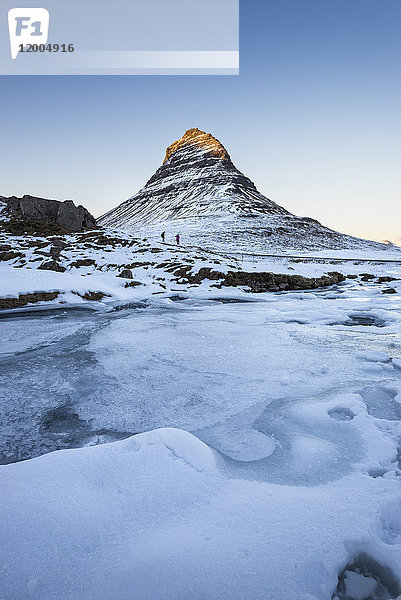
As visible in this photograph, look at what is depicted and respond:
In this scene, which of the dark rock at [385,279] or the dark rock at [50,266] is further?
the dark rock at [385,279]

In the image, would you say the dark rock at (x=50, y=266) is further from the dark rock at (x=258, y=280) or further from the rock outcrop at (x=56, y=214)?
the rock outcrop at (x=56, y=214)

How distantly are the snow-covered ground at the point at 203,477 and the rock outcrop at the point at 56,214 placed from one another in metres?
29.5

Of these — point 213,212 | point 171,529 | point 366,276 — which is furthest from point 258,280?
point 213,212

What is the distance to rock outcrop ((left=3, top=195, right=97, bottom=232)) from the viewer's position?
3181 centimetres

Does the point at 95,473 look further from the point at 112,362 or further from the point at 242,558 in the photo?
the point at 112,362

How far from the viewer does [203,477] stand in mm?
2250

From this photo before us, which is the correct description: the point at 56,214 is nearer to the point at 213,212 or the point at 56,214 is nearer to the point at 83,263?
the point at 83,263

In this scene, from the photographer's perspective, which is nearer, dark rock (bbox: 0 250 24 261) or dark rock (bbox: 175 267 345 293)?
dark rock (bbox: 175 267 345 293)

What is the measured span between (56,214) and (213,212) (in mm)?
67781

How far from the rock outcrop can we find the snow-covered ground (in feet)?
96.7

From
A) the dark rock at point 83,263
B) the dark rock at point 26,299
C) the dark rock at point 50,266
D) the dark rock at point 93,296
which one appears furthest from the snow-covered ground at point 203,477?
the dark rock at point 83,263

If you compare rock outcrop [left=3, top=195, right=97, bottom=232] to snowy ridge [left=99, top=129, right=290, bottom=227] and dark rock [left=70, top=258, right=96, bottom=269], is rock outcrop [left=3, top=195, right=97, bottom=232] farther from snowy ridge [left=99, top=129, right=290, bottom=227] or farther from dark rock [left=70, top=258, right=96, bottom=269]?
snowy ridge [left=99, top=129, right=290, bottom=227]

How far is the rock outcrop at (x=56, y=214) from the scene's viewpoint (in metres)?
31.8

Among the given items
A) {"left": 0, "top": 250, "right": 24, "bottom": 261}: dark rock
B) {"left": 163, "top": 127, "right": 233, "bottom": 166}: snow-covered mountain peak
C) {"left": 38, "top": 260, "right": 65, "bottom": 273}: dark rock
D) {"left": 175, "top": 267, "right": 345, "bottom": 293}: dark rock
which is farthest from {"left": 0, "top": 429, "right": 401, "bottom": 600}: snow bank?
{"left": 163, "top": 127, "right": 233, "bottom": 166}: snow-covered mountain peak
